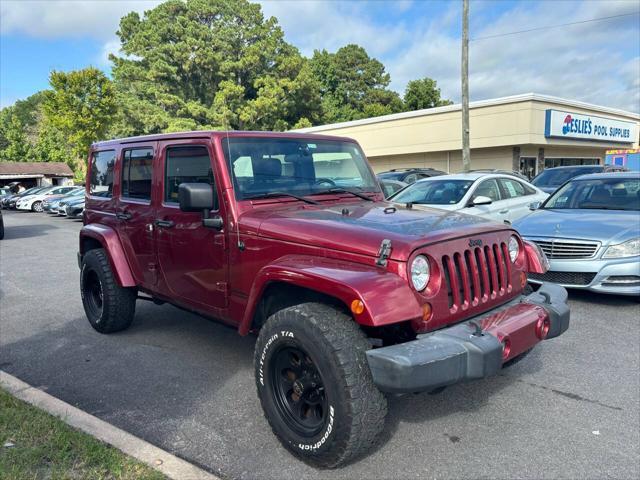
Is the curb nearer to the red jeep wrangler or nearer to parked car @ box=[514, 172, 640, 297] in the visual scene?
the red jeep wrangler

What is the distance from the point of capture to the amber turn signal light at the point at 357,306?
2.68 metres

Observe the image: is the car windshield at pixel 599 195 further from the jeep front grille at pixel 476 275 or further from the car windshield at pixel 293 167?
the jeep front grille at pixel 476 275

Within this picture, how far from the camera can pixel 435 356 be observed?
260 cm

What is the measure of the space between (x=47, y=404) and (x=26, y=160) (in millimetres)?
69953

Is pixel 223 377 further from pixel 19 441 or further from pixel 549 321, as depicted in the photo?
pixel 549 321

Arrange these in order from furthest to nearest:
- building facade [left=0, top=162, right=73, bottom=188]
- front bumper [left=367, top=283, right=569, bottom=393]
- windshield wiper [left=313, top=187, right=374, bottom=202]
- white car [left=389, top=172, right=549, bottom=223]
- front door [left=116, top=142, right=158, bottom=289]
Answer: building facade [left=0, top=162, right=73, bottom=188]
white car [left=389, top=172, right=549, bottom=223]
front door [left=116, top=142, right=158, bottom=289]
windshield wiper [left=313, top=187, right=374, bottom=202]
front bumper [left=367, top=283, right=569, bottom=393]

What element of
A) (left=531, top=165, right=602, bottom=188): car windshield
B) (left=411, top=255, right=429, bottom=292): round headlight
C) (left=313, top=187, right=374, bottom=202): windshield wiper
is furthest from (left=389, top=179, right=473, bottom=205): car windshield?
(left=411, top=255, right=429, bottom=292): round headlight

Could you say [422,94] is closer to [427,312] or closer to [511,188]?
[511,188]

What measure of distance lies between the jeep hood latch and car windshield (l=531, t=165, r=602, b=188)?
11809mm

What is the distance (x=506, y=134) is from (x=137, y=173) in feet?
71.7

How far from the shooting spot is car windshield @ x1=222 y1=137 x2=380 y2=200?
12.7ft

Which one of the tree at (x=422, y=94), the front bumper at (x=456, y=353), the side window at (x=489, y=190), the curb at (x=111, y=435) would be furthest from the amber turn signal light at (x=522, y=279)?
the tree at (x=422, y=94)

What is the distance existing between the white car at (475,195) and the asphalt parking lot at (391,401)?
10.4ft

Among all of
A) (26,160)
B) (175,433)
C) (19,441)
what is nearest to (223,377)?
(175,433)
